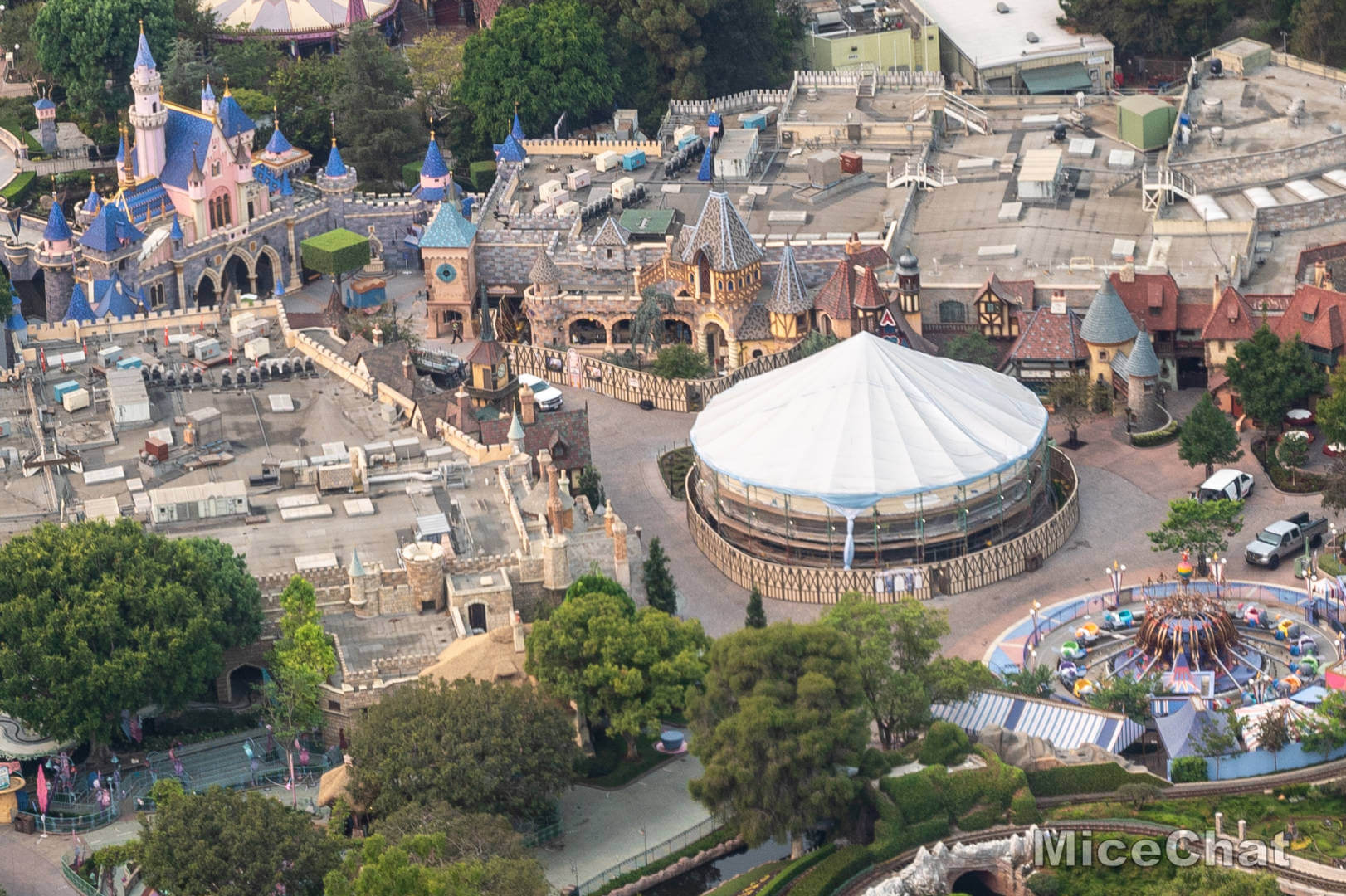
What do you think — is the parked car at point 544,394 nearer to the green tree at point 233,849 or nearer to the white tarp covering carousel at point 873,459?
the white tarp covering carousel at point 873,459

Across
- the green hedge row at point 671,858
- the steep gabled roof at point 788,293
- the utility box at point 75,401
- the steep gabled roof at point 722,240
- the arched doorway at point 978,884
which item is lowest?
the arched doorway at point 978,884

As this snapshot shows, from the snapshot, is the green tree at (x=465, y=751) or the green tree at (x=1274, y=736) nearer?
the green tree at (x=465, y=751)

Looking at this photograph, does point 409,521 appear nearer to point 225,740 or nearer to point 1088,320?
point 225,740

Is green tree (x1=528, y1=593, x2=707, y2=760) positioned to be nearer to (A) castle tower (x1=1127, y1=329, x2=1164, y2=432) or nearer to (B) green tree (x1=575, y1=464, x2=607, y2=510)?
(B) green tree (x1=575, y1=464, x2=607, y2=510)

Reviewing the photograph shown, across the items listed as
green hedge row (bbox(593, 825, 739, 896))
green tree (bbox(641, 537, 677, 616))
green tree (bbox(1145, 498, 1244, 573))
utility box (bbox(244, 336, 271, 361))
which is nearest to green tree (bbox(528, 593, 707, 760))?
green hedge row (bbox(593, 825, 739, 896))

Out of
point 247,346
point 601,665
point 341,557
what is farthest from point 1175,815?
point 247,346

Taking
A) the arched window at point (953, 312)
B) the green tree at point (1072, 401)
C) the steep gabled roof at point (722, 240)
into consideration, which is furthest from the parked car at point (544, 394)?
the green tree at point (1072, 401)

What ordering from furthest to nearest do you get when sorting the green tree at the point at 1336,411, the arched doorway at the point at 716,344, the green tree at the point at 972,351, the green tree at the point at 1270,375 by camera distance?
1. the arched doorway at the point at 716,344
2. the green tree at the point at 972,351
3. the green tree at the point at 1270,375
4. the green tree at the point at 1336,411
